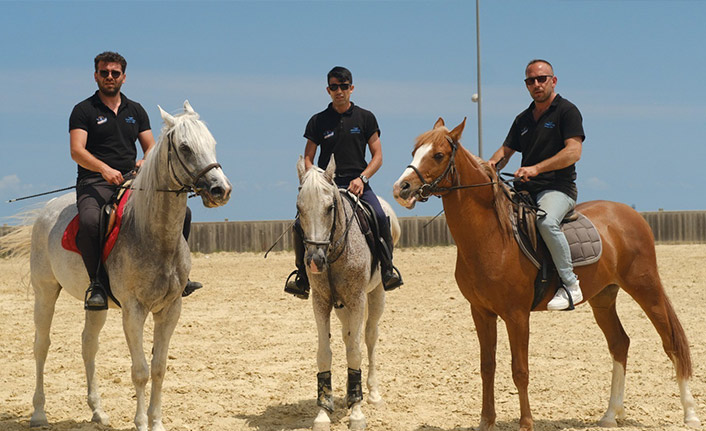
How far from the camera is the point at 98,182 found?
6137mm

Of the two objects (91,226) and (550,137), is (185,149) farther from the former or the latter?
(550,137)

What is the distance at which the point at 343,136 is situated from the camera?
678 cm

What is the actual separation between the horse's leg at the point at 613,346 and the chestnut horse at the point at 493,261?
1 centimetres

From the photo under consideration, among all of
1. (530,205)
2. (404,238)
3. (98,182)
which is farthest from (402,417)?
(404,238)

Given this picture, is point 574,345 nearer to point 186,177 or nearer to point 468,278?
point 468,278

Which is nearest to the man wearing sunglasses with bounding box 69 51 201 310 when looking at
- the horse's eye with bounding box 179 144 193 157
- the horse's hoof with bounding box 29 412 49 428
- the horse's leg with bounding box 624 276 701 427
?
the horse's eye with bounding box 179 144 193 157

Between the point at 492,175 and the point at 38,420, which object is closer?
the point at 492,175

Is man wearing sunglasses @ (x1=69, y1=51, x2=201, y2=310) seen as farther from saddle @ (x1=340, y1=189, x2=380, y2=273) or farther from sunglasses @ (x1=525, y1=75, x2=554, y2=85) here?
sunglasses @ (x1=525, y1=75, x2=554, y2=85)

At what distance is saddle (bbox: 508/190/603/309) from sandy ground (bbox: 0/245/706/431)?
1.39m

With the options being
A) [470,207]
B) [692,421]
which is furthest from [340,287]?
[692,421]

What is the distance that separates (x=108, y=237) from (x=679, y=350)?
5.02 meters

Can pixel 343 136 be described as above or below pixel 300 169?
above

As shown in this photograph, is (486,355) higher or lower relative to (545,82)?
lower

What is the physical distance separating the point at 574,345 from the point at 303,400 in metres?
4.21
